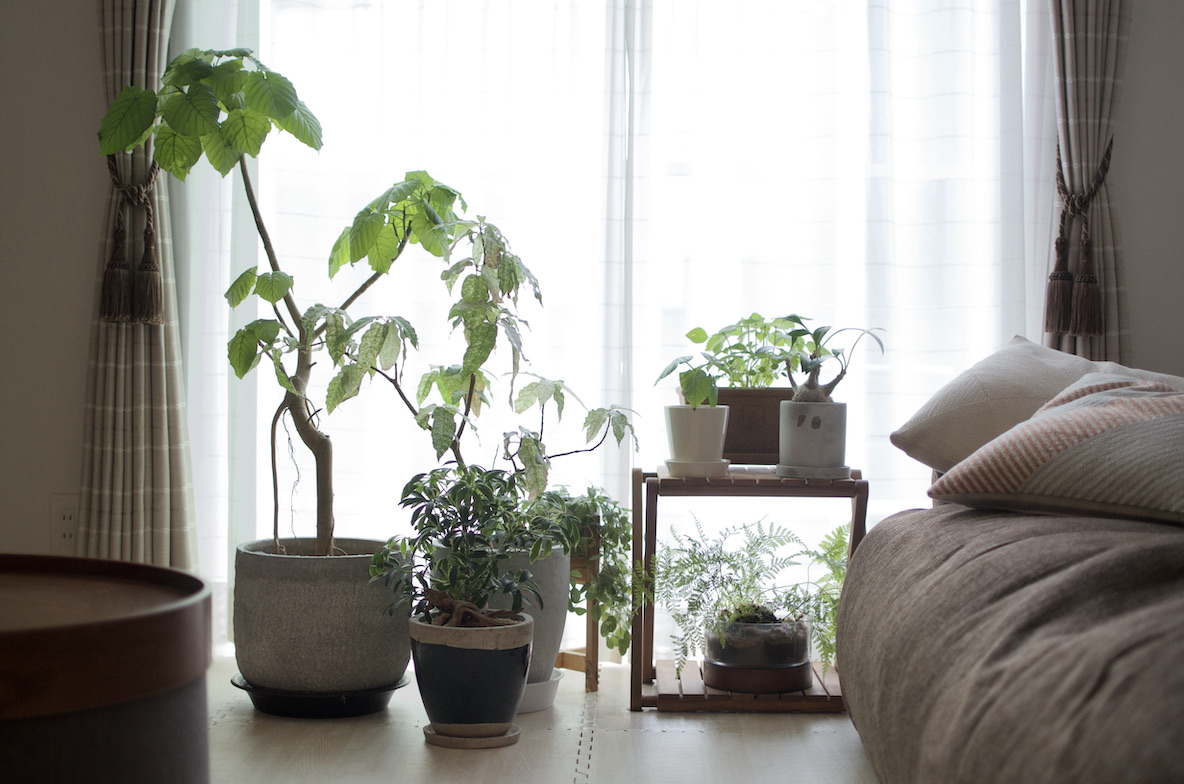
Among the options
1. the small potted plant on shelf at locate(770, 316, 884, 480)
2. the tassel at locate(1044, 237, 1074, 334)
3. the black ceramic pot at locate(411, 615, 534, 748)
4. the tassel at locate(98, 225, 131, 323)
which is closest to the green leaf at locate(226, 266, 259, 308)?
the tassel at locate(98, 225, 131, 323)

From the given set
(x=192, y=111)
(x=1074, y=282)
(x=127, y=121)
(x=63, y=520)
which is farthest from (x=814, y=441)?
(x=63, y=520)

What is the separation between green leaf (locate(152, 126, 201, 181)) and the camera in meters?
1.96

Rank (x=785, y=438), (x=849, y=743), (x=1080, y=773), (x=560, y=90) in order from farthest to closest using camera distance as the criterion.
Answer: (x=560, y=90) < (x=785, y=438) < (x=849, y=743) < (x=1080, y=773)

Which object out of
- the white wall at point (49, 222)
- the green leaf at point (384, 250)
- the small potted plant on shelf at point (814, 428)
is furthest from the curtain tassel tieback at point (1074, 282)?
the white wall at point (49, 222)

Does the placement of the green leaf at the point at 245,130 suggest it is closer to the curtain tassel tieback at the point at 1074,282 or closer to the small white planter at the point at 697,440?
the small white planter at the point at 697,440

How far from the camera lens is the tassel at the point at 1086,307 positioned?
2.48m

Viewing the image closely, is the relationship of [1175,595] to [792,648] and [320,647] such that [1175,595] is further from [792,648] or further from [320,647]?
[320,647]

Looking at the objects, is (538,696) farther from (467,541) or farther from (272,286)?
(272,286)

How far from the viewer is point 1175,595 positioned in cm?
89

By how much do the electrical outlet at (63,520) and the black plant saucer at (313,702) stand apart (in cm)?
88

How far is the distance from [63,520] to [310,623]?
1.09m

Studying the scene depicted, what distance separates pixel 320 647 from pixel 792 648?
1.03 meters

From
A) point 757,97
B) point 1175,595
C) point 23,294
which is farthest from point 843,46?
point 23,294

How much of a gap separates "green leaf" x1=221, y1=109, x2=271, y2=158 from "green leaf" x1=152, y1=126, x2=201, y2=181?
77mm
